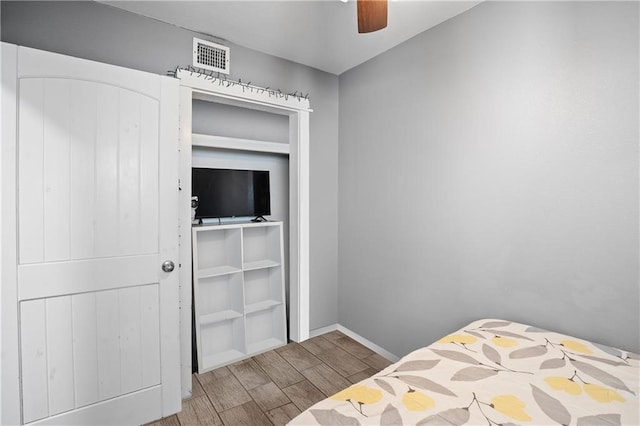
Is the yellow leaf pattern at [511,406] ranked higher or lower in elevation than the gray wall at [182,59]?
lower

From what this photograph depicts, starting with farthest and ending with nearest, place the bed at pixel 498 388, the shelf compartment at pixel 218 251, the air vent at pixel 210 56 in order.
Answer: the shelf compartment at pixel 218 251 → the air vent at pixel 210 56 → the bed at pixel 498 388

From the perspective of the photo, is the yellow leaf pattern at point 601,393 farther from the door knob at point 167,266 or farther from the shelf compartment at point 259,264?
the shelf compartment at point 259,264

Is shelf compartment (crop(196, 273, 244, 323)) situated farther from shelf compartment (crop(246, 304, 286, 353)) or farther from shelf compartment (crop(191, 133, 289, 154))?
shelf compartment (crop(191, 133, 289, 154))

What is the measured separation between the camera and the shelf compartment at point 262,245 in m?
2.92

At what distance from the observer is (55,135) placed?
159 cm

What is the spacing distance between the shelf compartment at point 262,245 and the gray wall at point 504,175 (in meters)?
0.83

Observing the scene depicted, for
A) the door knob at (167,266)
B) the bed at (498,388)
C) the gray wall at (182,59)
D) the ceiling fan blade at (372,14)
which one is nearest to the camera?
the bed at (498,388)

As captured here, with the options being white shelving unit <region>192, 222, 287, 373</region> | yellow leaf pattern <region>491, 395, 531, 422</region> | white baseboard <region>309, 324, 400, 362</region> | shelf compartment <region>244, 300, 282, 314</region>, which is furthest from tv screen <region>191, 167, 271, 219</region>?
yellow leaf pattern <region>491, 395, 531, 422</region>

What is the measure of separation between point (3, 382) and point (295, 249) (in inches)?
77.4

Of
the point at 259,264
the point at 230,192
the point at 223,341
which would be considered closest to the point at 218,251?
the point at 259,264

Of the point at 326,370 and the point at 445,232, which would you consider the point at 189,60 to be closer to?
the point at 445,232

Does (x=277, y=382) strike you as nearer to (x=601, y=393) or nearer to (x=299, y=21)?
(x=601, y=393)

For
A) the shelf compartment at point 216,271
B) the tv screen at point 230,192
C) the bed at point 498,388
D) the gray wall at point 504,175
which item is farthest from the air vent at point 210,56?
the bed at point 498,388

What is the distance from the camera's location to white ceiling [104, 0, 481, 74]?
1.94 metres
